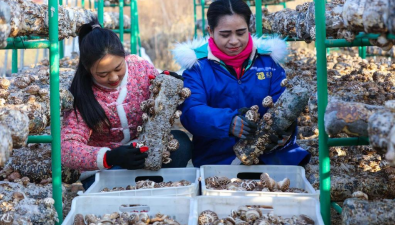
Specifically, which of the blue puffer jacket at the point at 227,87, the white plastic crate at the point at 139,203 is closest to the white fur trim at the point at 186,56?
the blue puffer jacket at the point at 227,87

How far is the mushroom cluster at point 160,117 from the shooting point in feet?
8.73

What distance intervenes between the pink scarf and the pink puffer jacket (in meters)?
0.38

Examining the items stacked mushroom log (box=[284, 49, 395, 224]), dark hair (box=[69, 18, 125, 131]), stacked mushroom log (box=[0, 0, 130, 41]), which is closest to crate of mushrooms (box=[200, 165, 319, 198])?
stacked mushroom log (box=[284, 49, 395, 224])

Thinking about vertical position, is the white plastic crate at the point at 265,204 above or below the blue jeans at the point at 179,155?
below

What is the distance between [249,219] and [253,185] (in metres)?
0.37

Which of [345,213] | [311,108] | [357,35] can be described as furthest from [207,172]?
[357,35]

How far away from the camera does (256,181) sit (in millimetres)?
2529

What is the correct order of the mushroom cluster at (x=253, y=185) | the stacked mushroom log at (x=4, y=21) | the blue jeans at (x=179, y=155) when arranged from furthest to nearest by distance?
1. the blue jeans at (x=179, y=155)
2. the mushroom cluster at (x=253, y=185)
3. the stacked mushroom log at (x=4, y=21)

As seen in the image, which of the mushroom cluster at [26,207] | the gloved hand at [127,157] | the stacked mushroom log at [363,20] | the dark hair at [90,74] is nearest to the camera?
the stacked mushroom log at [363,20]

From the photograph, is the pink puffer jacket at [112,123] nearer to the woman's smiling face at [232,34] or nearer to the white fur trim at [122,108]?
the white fur trim at [122,108]

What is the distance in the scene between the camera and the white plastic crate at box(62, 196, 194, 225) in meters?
2.26

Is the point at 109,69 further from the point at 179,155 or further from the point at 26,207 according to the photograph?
the point at 26,207

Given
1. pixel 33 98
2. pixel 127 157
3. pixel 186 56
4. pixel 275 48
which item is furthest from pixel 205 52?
pixel 33 98

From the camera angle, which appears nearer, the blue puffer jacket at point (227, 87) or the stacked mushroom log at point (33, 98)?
the stacked mushroom log at point (33, 98)
